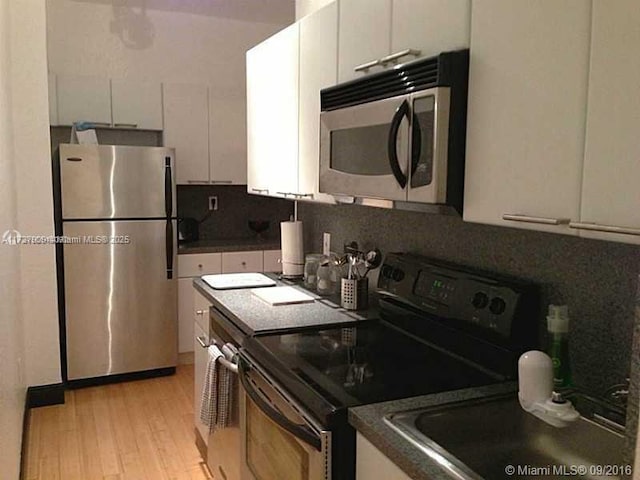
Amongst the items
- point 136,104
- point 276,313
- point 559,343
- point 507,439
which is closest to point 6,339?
point 276,313

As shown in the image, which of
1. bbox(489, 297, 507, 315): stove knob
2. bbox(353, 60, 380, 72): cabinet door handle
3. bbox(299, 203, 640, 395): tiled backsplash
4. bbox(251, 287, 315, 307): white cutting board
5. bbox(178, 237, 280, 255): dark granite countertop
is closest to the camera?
bbox(299, 203, 640, 395): tiled backsplash

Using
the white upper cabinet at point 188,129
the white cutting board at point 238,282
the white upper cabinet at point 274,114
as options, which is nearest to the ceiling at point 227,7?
the white upper cabinet at point 188,129

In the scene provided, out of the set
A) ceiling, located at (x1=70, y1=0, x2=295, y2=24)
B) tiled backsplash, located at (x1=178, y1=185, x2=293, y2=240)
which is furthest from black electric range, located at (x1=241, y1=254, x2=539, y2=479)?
ceiling, located at (x1=70, y1=0, x2=295, y2=24)

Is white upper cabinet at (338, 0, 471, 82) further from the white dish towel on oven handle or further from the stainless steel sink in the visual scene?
the white dish towel on oven handle

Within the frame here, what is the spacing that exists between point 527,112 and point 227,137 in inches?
139

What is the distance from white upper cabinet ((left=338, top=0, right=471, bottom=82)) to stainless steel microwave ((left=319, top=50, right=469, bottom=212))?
0.06m

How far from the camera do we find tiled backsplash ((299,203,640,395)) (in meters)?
1.38

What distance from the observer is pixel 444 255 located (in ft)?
6.71

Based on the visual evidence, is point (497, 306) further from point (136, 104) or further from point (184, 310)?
point (136, 104)

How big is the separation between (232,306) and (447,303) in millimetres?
946

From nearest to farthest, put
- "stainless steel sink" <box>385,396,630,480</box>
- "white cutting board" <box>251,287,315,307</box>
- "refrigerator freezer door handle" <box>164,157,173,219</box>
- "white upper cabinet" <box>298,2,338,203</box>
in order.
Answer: "stainless steel sink" <box>385,396,630,480</box> < "white upper cabinet" <box>298,2,338,203</box> < "white cutting board" <box>251,287,315,307</box> < "refrigerator freezer door handle" <box>164,157,173,219</box>

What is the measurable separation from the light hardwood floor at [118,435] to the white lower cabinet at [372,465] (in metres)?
1.70

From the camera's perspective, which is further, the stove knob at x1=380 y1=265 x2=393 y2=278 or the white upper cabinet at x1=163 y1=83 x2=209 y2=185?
the white upper cabinet at x1=163 y1=83 x2=209 y2=185

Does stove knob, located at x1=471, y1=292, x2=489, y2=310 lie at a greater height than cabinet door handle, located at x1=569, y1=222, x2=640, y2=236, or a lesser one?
lesser
